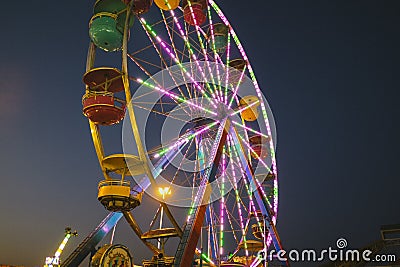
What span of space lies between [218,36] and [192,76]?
3.10 m

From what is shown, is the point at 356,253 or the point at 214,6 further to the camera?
the point at 356,253

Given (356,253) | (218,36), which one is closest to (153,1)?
(218,36)

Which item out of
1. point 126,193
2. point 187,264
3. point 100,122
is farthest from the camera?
point 100,122

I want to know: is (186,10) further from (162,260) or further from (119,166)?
(162,260)

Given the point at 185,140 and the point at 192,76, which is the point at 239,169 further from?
the point at 192,76

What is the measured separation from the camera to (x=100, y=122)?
36.7 ft

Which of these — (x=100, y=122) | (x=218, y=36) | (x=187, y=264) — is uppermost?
(x=218, y=36)

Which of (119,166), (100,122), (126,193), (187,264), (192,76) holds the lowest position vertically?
(187,264)

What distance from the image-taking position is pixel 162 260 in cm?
1134

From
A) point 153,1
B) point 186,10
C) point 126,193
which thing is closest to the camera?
point 126,193

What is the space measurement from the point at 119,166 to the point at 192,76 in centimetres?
399

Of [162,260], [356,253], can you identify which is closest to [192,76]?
[162,260]

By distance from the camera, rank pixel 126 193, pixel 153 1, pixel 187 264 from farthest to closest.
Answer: pixel 153 1
pixel 126 193
pixel 187 264

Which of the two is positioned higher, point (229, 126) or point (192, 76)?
point (192, 76)
